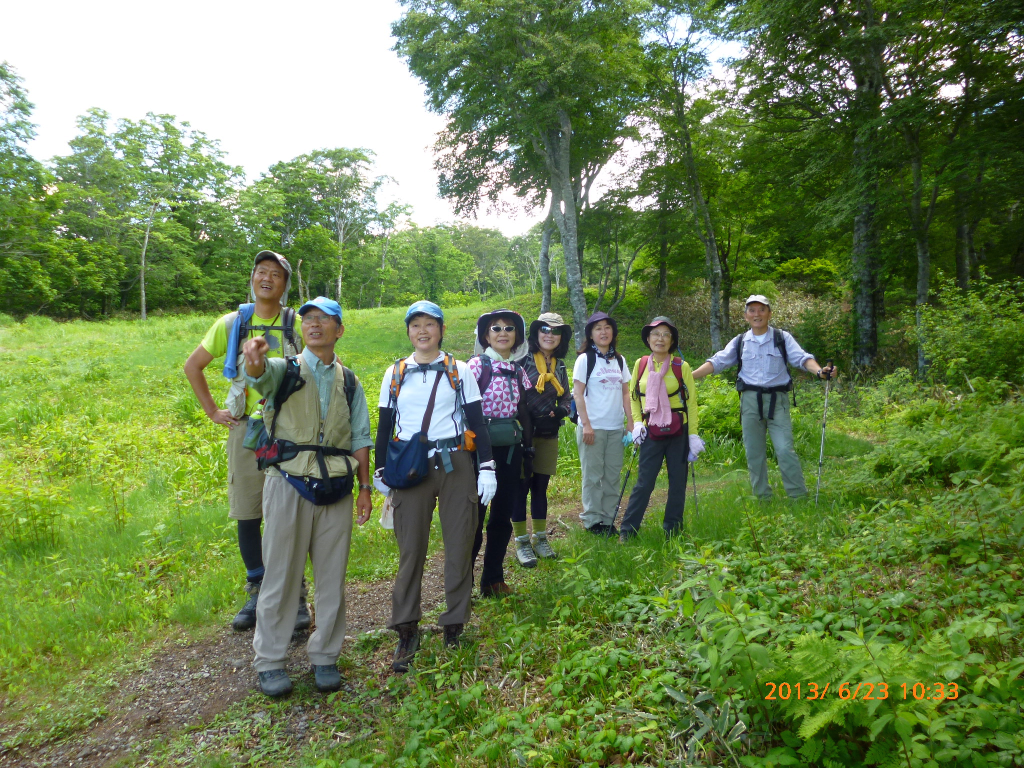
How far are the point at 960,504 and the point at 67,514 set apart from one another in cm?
840

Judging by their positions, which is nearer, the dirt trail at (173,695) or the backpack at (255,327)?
the dirt trail at (173,695)

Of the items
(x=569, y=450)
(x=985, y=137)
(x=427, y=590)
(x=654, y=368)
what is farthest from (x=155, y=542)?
(x=985, y=137)

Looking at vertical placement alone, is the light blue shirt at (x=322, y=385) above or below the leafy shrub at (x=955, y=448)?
above

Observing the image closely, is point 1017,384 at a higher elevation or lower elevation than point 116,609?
higher

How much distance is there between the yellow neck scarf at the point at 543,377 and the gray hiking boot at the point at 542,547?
1.43 meters

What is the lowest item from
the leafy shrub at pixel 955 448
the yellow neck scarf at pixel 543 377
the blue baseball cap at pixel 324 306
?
the leafy shrub at pixel 955 448

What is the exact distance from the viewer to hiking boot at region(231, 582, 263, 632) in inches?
164

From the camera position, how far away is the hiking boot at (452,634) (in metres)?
3.62

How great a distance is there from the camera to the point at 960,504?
12.9 ft

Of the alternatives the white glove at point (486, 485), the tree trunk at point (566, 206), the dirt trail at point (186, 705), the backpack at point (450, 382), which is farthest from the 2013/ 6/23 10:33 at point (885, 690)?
the tree trunk at point (566, 206)

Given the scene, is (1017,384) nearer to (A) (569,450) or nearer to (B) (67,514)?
(A) (569,450)

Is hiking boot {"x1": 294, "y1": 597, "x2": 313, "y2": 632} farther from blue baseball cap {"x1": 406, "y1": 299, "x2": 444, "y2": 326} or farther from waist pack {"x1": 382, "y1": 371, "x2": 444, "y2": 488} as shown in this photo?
blue baseball cap {"x1": 406, "y1": 299, "x2": 444, "y2": 326}

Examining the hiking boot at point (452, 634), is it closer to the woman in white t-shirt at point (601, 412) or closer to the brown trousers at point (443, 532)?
the brown trousers at point (443, 532)

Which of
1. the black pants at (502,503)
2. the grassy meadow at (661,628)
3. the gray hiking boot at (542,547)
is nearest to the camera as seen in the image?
the grassy meadow at (661,628)
